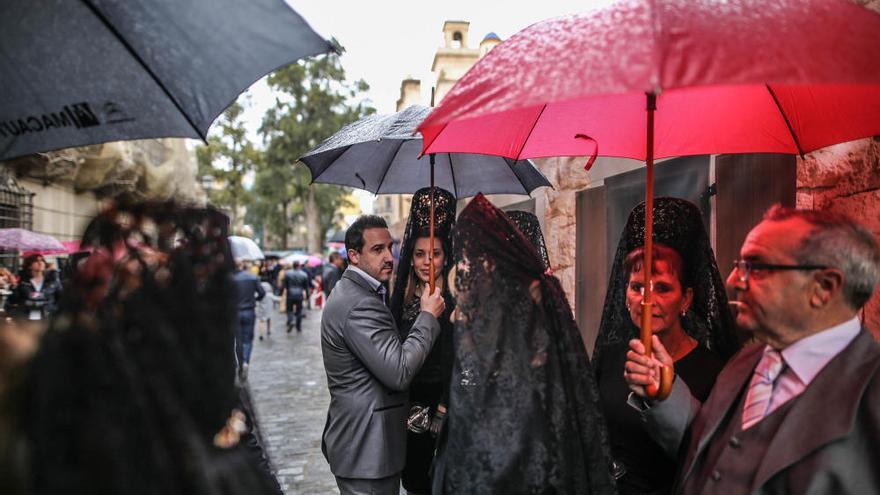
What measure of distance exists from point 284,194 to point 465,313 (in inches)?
1601

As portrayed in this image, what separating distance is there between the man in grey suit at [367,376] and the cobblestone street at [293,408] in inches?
16.7

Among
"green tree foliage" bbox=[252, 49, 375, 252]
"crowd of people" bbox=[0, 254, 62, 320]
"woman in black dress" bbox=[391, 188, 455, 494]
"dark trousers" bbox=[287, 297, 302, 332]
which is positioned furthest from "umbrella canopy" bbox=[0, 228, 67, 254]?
"green tree foliage" bbox=[252, 49, 375, 252]

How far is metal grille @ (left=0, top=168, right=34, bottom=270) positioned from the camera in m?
13.5

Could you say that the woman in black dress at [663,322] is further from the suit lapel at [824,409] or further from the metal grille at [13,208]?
the metal grille at [13,208]

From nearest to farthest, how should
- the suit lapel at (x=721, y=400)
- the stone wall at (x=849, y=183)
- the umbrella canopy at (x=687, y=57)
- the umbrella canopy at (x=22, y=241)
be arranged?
the umbrella canopy at (x=687, y=57) < the suit lapel at (x=721, y=400) < the stone wall at (x=849, y=183) < the umbrella canopy at (x=22, y=241)

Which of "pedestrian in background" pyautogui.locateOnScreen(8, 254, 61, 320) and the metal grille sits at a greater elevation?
the metal grille

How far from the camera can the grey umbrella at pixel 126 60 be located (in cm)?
201

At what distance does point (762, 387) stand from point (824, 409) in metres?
0.24

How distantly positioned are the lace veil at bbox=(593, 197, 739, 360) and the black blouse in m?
0.10

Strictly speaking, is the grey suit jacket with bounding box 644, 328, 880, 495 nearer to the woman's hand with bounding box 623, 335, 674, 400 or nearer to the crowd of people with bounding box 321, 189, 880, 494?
the crowd of people with bounding box 321, 189, 880, 494

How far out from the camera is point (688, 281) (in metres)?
2.64

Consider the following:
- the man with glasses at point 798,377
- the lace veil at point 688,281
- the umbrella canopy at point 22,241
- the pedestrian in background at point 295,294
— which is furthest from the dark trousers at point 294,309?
the man with glasses at point 798,377

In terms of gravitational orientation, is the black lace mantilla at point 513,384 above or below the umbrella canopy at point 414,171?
below

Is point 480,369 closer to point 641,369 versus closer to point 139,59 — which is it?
point 641,369
